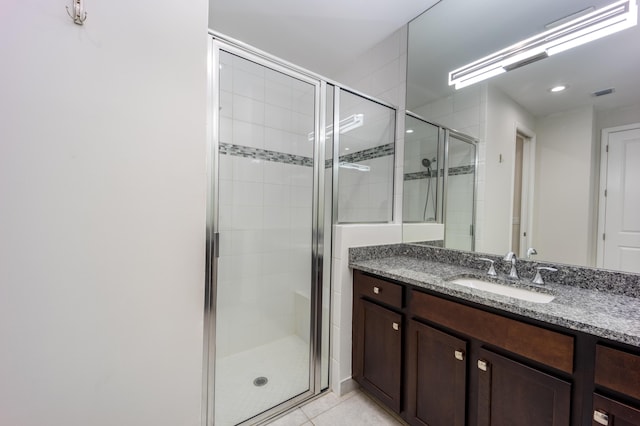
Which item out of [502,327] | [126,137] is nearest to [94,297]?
[126,137]

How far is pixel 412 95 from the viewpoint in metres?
2.00

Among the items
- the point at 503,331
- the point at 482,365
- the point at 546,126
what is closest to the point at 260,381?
the point at 482,365

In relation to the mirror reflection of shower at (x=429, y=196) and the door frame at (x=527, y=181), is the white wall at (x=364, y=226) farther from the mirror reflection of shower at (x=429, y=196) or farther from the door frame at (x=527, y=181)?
the door frame at (x=527, y=181)

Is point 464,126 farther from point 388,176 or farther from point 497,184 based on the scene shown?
point 388,176

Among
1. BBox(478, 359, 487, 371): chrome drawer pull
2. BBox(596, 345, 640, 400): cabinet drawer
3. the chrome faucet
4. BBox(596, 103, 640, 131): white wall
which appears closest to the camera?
BBox(596, 345, 640, 400): cabinet drawer

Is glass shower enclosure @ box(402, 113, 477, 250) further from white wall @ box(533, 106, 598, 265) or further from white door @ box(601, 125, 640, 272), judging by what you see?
white door @ box(601, 125, 640, 272)

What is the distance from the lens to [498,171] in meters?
1.65

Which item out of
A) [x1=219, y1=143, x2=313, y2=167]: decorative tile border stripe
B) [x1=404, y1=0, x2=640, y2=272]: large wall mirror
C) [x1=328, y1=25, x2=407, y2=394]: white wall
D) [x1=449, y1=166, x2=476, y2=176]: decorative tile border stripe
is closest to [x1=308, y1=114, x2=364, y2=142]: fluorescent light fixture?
[x1=219, y1=143, x2=313, y2=167]: decorative tile border stripe

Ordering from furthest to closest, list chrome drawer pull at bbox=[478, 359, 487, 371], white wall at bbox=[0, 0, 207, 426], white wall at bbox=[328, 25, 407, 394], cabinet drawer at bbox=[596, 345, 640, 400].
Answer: white wall at bbox=[328, 25, 407, 394], chrome drawer pull at bbox=[478, 359, 487, 371], white wall at bbox=[0, 0, 207, 426], cabinet drawer at bbox=[596, 345, 640, 400]

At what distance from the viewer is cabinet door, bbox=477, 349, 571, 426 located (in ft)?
2.86

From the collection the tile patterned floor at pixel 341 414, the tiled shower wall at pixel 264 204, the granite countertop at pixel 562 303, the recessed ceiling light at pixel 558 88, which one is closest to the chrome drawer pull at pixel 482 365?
the granite countertop at pixel 562 303

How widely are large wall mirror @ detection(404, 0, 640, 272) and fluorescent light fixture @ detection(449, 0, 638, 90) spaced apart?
2 centimetres

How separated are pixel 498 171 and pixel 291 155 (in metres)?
1.52

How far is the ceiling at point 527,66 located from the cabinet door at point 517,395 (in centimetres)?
133
